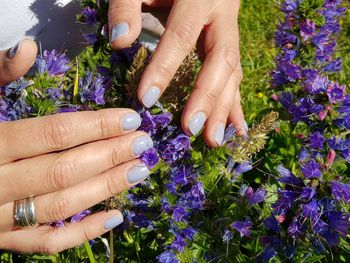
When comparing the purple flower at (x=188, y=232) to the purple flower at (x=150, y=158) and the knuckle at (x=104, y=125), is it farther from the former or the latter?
the knuckle at (x=104, y=125)

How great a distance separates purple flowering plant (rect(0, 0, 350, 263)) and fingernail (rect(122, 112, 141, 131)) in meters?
0.05

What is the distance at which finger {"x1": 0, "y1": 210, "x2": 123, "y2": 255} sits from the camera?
1.98m

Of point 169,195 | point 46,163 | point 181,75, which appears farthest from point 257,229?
point 46,163

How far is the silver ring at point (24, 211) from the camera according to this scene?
1.75 meters

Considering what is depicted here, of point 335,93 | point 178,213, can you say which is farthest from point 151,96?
point 335,93

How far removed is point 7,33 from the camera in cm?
257

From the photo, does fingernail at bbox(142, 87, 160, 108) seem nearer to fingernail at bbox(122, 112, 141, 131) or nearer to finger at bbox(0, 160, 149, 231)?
fingernail at bbox(122, 112, 141, 131)

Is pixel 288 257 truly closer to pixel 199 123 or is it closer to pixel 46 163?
pixel 199 123

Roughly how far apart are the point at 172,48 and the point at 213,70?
0.62 feet

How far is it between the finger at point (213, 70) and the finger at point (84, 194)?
0.87 ft

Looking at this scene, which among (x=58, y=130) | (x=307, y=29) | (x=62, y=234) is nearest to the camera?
(x=58, y=130)

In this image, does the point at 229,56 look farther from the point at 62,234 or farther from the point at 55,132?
the point at 62,234

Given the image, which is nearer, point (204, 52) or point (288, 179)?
point (288, 179)

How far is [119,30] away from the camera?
1712 mm
